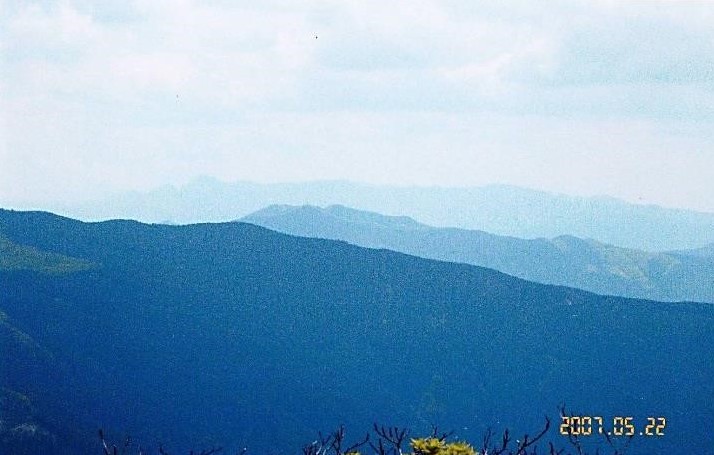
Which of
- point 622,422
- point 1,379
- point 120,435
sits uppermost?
point 622,422

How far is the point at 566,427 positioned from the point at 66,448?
17477 centimetres

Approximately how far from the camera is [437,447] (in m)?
19.8

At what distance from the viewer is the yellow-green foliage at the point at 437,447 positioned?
19.5 metres

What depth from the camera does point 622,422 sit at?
30.0 meters

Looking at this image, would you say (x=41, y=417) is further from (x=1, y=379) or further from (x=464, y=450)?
(x=464, y=450)

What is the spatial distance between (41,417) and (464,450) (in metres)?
184

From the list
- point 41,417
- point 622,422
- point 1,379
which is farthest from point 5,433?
point 622,422

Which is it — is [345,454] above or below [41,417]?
above

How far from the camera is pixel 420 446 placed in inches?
780

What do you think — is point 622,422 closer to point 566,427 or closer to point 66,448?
point 566,427

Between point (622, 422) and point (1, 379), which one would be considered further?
point (1, 379)

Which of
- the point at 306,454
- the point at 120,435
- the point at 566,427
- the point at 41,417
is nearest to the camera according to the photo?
the point at 306,454

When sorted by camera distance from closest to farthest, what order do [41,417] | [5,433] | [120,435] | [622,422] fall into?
1. [622,422]
2. [5,433]
3. [41,417]
4. [120,435]

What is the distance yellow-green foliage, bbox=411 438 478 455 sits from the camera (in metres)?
19.5
